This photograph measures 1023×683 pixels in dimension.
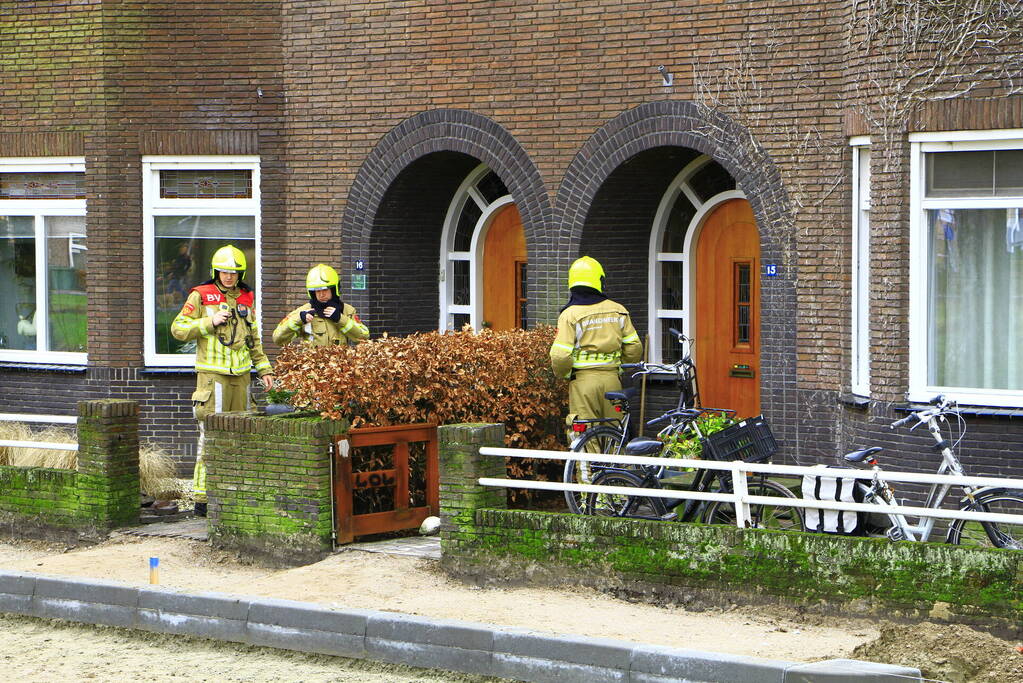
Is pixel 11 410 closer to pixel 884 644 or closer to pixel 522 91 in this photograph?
pixel 522 91

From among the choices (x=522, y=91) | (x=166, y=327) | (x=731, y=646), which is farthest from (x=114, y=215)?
(x=731, y=646)

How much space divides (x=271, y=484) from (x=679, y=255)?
5.11 m

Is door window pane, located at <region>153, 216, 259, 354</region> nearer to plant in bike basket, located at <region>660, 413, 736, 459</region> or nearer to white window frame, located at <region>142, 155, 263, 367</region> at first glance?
white window frame, located at <region>142, 155, 263, 367</region>

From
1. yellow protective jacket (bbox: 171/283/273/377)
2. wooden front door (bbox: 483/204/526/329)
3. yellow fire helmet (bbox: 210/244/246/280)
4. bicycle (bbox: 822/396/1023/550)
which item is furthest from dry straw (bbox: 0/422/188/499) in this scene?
bicycle (bbox: 822/396/1023/550)

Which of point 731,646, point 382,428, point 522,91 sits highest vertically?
point 522,91

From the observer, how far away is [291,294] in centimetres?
1512

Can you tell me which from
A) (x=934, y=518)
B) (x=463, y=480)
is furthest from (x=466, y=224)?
(x=934, y=518)

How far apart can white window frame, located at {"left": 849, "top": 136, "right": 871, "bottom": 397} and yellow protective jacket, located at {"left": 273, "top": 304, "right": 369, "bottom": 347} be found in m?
3.90

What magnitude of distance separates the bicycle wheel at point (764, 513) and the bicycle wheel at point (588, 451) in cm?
98

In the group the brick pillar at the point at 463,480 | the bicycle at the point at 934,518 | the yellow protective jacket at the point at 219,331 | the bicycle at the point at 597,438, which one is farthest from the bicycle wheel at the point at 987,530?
the yellow protective jacket at the point at 219,331

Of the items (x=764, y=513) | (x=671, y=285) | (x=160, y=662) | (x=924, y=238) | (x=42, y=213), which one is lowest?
(x=160, y=662)

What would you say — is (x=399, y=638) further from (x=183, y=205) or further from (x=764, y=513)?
(x=183, y=205)

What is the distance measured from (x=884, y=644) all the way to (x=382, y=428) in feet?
13.3

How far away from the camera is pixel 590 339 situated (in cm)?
1136
